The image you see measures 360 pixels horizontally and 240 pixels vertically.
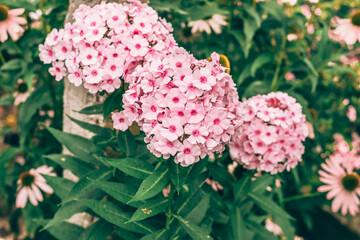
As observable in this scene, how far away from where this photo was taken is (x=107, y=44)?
1.04 meters

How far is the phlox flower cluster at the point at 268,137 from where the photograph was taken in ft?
3.88

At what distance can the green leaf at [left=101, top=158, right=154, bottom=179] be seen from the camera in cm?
104

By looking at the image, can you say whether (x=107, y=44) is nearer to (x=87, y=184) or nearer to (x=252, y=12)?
(x=87, y=184)

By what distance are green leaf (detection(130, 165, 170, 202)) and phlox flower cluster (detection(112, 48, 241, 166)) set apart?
0.37 ft

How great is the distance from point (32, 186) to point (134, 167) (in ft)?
3.17

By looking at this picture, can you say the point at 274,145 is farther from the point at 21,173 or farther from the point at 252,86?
the point at 21,173

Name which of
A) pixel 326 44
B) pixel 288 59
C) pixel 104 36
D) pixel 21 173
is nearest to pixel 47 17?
pixel 104 36

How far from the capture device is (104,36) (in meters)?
1.07

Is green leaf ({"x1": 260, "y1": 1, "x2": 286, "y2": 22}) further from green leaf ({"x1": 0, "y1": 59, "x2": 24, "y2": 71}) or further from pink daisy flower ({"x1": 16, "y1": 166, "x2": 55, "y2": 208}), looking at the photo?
pink daisy flower ({"x1": 16, "y1": 166, "x2": 55, "y2": 208})

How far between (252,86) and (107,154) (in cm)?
87

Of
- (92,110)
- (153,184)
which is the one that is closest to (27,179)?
(92,110)

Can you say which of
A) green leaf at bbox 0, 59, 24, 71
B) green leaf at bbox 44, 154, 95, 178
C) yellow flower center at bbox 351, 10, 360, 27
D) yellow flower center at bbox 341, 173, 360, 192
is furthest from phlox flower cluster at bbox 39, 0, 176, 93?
yellow flower center at bbox 341, 173, 360, 192

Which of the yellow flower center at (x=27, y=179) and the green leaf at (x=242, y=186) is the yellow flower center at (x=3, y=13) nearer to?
the yellow flower center at (x=27, y=179)

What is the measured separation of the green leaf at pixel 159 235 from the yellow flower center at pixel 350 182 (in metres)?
1.25
